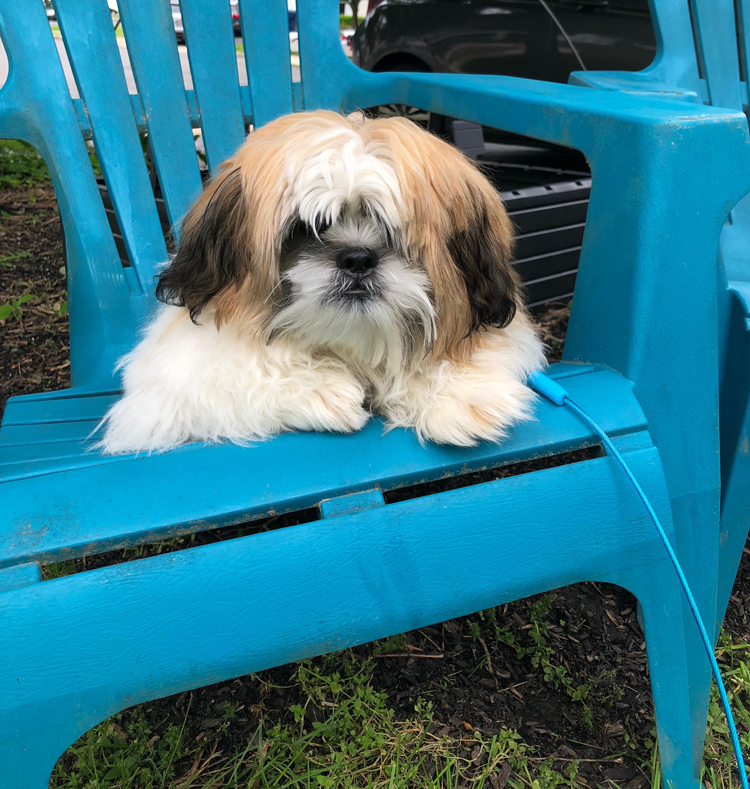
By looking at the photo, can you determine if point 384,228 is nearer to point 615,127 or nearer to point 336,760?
point 615,127

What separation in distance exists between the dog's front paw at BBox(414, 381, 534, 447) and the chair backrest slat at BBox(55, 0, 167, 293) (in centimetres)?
125

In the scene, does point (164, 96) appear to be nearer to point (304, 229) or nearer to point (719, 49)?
point (304, 229)

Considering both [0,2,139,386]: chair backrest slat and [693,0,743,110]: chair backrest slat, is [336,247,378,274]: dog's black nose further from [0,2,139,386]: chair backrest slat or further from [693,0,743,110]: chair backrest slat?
[693,0,743,110]: chair backrest slat

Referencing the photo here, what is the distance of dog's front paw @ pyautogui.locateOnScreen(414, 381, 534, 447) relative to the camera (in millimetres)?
1393

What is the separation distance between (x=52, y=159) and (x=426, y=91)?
1.20 m

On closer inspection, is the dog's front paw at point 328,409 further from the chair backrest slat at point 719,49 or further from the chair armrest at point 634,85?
the chair backrest slat at point 719,49

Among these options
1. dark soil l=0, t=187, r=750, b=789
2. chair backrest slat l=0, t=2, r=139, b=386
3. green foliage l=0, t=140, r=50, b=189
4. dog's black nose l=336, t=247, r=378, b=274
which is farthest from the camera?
green foliage l=0, t=140, r=50, b=189

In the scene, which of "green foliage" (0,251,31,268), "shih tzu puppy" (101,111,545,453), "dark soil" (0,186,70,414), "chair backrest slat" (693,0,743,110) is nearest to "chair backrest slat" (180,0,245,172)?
"shih tzu puppy" (101,111,545,453)

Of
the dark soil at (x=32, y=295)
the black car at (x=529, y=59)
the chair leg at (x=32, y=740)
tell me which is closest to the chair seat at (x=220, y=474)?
the chair leg at (x=32, y=740)

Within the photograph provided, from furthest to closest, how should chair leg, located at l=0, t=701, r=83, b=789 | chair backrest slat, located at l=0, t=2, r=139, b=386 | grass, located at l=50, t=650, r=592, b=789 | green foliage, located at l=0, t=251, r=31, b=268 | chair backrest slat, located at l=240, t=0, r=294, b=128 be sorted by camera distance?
green foliage, located at l=0, t=251, r=31, b=268, chair backrest slat, located at l=240, t=0, r=294, b=128, chair backrest slat, located at l=0, t=2, r=139, b=386, grass, located at l=50, t=650, r=592, b=789, chair leg, located at l=0, t=701, r=83, b=789

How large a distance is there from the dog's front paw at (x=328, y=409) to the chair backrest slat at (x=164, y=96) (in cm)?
112

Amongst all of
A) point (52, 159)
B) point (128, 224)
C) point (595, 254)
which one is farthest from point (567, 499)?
point (52, 159)

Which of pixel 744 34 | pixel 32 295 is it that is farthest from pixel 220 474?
pixel 32 295

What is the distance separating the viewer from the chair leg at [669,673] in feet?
4.96
